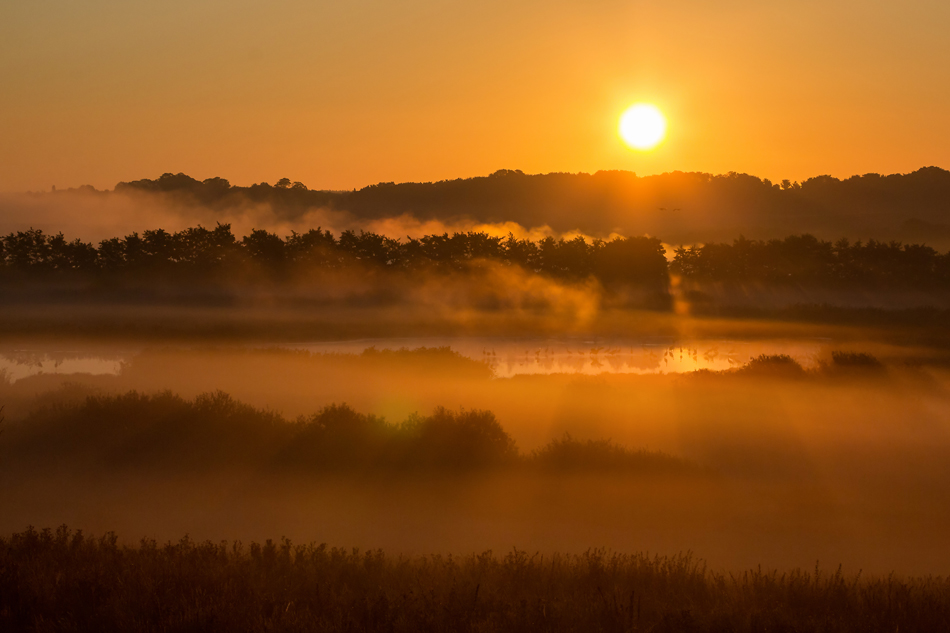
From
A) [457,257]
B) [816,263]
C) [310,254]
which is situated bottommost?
[816,263]

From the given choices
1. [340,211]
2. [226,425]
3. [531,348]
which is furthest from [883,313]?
[340,211]

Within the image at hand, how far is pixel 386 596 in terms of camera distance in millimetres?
10484

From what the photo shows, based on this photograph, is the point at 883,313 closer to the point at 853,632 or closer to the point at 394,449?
the point at 394,449

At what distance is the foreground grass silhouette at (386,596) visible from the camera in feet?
31.8

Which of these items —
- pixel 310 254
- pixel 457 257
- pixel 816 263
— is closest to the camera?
pixel 310 254

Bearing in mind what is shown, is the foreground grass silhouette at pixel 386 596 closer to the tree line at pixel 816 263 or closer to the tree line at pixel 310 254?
the tree line at pixel 310 254

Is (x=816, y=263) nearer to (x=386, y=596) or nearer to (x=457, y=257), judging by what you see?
(x=457, y=257)

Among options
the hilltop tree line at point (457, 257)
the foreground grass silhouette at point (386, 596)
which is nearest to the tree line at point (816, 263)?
the hilltop tree line at point (457, 257)

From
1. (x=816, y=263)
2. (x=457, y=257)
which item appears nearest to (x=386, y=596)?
(x=457, y=257)

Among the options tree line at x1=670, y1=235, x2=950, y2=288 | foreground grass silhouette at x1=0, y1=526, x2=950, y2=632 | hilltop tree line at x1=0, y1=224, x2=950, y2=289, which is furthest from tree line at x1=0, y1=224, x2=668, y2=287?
foreground grass silhouette at x1=0, y1=526, x2=950, y2=632

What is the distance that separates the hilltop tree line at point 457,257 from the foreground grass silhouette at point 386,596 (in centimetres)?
6702

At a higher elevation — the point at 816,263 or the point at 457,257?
the point at 457,257

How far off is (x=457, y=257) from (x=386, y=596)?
79416mm

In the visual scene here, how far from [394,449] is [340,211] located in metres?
139
